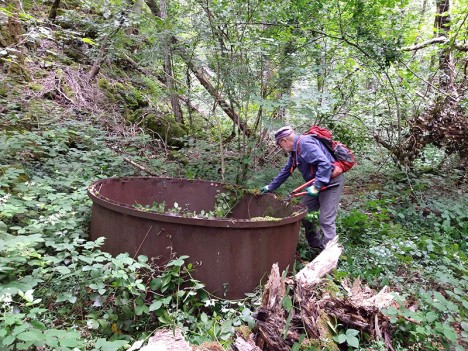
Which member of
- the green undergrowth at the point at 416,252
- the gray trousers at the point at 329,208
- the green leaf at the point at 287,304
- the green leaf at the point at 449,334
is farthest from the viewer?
the gray trousers at the point at 329,208

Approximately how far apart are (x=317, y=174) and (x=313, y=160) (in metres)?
0.18

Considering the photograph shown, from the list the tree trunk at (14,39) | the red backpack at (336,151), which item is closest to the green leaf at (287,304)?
the red backpack at (336,151)

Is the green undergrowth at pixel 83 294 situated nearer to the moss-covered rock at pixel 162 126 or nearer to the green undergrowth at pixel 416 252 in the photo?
the green undergrowth at pixel 416 252

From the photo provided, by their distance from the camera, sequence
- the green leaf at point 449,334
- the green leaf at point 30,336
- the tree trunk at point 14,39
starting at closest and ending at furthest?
the green leaf at point 30,336
the green leaf at point 449,334
the tree trunk at point 14,39

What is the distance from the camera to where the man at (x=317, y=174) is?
4211mm

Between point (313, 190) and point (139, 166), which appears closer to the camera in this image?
point (313, 190)

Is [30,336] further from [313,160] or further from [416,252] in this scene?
[416,252]

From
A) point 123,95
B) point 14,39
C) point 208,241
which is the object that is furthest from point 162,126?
point 208,241

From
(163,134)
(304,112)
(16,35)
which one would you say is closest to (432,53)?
(304,112)

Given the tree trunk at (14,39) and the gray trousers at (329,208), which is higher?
the tree trunk at (14,39)

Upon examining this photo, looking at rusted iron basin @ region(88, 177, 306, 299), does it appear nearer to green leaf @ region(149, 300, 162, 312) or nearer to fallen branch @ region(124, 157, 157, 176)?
green leaf @ region(149, 300, 162, 312)

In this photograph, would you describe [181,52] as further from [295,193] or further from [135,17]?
[295,193]

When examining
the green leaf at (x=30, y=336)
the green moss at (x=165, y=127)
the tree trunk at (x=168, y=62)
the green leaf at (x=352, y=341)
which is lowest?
the green leaf at (x=352, y=341)

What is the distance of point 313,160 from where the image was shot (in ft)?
13.9
